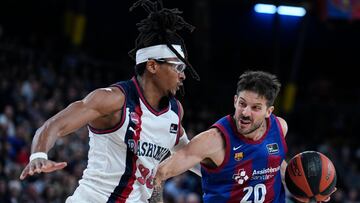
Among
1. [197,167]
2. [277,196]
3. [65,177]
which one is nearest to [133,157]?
[197,167]

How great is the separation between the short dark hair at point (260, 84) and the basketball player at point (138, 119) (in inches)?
18.7

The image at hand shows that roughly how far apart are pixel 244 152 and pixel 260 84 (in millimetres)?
555

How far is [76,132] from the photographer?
14367 millimetres

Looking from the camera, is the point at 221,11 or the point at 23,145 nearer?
the point at 23,145

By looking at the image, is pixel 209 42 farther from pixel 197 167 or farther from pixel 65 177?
pixel 197 167

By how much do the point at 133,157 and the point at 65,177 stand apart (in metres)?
6.53

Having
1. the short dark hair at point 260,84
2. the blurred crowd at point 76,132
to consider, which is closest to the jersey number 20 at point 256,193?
the short dark hair at point 260,84

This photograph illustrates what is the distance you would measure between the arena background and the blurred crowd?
26 mm

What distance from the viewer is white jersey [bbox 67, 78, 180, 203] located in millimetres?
6004

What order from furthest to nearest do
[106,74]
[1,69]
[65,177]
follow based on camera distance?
[106,74] < [1,69] < [65,177]

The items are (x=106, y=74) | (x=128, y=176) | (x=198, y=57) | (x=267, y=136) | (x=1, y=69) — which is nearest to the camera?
(x=128, y=176)

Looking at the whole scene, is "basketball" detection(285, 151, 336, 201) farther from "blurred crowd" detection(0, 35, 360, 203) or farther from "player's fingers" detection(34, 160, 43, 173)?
"blurred crowd" detection(0, 35, 360, 203)

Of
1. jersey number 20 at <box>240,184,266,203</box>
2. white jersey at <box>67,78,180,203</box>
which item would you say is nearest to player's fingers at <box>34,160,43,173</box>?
white jersey at <box>67,78,180,203</box>

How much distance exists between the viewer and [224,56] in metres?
22.8
